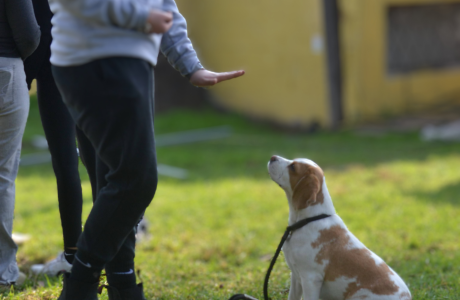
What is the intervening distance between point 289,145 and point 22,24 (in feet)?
23.3

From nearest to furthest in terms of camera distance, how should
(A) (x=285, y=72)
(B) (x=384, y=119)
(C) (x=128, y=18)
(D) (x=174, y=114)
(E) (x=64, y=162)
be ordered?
(C) (x=128, y=18)
(E) (x=64, y=162)
(B) (x=384, y=119)
(A) (x=285, y=72)
(D) (x=174, y=114)

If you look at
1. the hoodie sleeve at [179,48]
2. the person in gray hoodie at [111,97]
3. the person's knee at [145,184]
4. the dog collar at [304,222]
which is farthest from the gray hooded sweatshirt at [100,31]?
the dog collar at [304,222]

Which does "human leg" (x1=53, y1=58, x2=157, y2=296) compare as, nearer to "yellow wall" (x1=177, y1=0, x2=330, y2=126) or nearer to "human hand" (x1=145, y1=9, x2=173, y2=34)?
"human hand" (x1=145, y1=9, x2=173, y2=34)

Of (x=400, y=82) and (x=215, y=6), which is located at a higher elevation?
(x=215, y=6)

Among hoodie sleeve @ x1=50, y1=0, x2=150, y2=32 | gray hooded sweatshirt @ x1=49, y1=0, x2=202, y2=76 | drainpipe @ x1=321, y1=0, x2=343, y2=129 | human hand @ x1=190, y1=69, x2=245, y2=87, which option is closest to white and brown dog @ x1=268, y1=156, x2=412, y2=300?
human hand @ x1=190, y1=69, x2=245, y2=87

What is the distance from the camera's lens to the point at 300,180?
2.25m

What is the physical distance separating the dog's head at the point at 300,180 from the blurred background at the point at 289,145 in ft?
2.36

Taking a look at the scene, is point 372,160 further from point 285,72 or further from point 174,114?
point 174,114

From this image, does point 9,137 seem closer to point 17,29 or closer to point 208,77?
point 17,29

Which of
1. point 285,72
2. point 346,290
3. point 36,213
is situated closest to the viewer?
point 346,290

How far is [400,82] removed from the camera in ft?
35.2

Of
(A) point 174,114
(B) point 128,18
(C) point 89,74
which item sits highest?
(B) point 128,18

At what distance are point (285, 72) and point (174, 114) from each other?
2.88m

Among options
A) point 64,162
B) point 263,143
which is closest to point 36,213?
point 64,162
